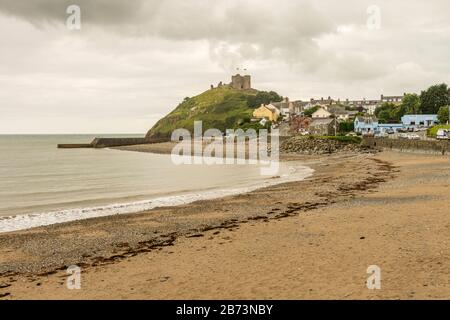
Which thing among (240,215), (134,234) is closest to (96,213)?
(134,234)

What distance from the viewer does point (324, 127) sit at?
3922 inches

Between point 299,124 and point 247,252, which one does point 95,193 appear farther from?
point 299,124

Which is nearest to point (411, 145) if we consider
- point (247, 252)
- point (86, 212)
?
point (86, 212)

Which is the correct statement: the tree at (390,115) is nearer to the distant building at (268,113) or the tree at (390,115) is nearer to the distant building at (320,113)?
the distant building at (320,113)

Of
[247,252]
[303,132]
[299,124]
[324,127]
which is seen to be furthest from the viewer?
[299,124]

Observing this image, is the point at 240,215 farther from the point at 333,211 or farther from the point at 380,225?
the point at 380,225

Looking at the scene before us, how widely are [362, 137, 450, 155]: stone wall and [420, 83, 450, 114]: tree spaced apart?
52.2 m

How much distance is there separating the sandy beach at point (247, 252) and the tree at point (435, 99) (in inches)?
4126

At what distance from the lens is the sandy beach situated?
9.77m

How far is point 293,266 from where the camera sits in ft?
36.8

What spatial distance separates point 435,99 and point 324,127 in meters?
38.0

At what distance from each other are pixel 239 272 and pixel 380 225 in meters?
6.96

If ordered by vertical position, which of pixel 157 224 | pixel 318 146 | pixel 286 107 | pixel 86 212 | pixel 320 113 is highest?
pixel 286 107

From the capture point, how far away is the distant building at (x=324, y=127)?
319 ft
